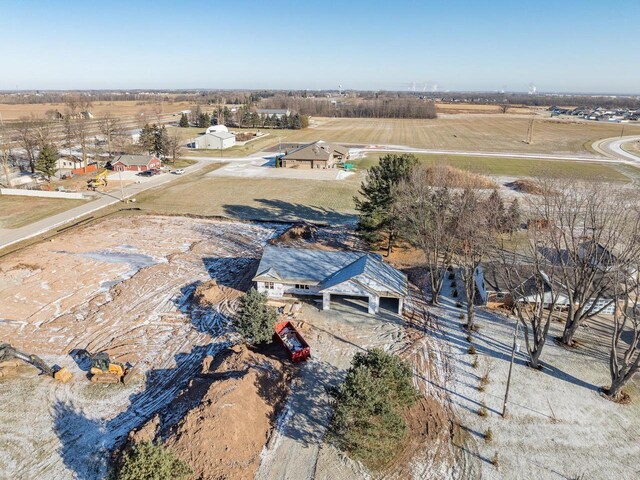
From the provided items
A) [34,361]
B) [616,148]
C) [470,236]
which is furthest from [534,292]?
[616,148]

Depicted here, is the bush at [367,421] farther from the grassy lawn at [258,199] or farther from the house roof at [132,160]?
the house roof at [132,160]

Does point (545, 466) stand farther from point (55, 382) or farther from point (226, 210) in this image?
point (226, 210)

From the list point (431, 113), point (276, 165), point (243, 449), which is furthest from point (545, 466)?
point (431, 113)

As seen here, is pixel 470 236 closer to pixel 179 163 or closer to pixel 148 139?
pixel 179 163

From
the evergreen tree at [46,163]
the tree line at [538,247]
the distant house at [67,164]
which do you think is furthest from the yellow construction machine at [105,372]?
the distant house at [67,164]

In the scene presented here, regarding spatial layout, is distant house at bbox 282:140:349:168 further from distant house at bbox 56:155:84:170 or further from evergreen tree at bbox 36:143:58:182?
evergreen tree at bbox 36:143:58:182

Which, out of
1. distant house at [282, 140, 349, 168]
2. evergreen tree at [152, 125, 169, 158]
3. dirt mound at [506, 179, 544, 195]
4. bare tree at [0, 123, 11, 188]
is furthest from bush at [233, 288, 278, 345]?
evergreen tree at [152, 125, 169, 158]
